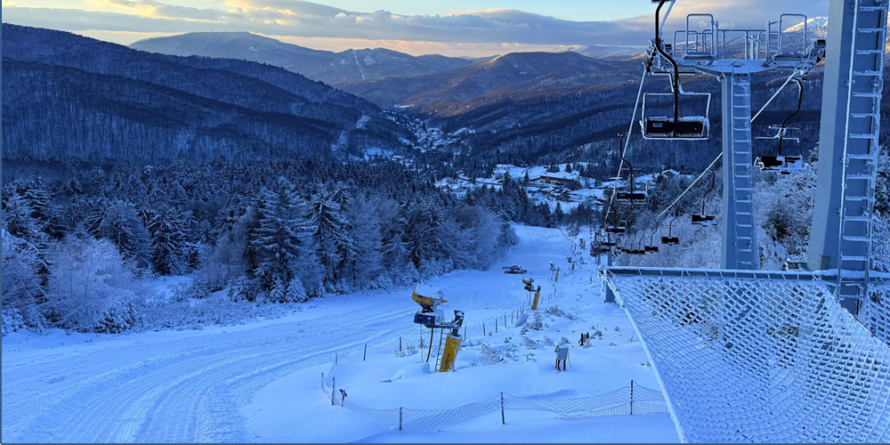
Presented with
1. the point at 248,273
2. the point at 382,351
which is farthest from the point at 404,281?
the point at 382,351

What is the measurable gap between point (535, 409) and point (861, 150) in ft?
21.7

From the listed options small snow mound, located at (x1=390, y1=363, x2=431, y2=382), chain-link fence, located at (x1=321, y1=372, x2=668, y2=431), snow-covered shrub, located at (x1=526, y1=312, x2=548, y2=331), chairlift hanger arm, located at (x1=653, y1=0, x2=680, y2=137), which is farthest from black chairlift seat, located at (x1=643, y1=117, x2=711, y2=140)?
snow-covered shrub, located at (x1=526, y1=312, x2=548, y2=331)

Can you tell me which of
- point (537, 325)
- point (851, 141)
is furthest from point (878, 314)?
point (537, 325)

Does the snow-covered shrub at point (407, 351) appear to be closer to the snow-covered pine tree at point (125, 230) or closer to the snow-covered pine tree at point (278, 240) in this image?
the snow-covered pine tree at point (278, 240)

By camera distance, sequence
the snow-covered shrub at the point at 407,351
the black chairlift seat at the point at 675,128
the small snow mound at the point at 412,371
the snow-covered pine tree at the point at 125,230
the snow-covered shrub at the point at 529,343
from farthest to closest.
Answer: the snow-covered pine tree at the point at 125,230, the snow-covered shrub at the point at 407,351, the snow-covered shrub at the point at 529,343, the small snow mound at the point at 412,371, the black chairlift seat at the point at 675,128

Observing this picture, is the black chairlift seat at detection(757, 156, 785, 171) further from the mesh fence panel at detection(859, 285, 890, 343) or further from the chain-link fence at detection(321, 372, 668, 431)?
the chain-link fence at detection(321, 372, 668, 431)

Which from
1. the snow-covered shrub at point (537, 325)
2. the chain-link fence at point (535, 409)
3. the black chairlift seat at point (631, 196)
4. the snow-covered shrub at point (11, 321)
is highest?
the black chairlift seat at point (631, 196)

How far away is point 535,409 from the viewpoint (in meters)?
10.7

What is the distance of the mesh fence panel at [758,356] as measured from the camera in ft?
19.4

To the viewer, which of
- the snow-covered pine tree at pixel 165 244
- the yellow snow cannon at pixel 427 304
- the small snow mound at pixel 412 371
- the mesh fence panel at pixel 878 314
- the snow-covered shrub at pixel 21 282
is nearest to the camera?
the mesh fence panel at pixel 878 314

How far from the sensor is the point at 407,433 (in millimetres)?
10086

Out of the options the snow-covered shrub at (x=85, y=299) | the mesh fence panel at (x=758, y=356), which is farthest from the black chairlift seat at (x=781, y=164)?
the snow-covered shrub at (x=85, y=299)

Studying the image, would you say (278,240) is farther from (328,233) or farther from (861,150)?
(861,150)

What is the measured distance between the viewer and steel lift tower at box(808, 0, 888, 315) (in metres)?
7.54
